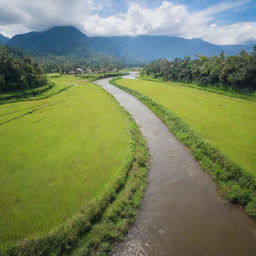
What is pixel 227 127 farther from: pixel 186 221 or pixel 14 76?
pixel 14 76

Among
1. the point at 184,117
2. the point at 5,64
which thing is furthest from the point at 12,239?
the point at 5,64

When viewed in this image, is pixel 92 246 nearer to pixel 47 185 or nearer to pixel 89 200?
pixel 89 200

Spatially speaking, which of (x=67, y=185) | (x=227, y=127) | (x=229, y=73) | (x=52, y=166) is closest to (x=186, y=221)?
(x=67, y=185)

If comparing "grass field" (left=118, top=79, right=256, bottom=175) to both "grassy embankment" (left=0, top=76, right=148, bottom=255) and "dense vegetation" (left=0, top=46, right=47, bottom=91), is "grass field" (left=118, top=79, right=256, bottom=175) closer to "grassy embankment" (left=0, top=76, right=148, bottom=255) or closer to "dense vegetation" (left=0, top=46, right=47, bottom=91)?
"grassy embankment" (left=0, top=76, right=148, bottom=255)

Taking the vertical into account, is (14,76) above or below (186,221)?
above

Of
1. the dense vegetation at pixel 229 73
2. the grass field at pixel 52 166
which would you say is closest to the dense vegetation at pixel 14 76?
the grass field at pixel 52 166

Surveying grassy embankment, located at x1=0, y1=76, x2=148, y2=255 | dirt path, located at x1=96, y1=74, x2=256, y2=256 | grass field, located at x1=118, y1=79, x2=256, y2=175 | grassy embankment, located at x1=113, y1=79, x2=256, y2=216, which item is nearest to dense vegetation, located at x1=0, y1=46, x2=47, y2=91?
grassy embankment, located at x1=0, y1=76, x2=148, y2=255
